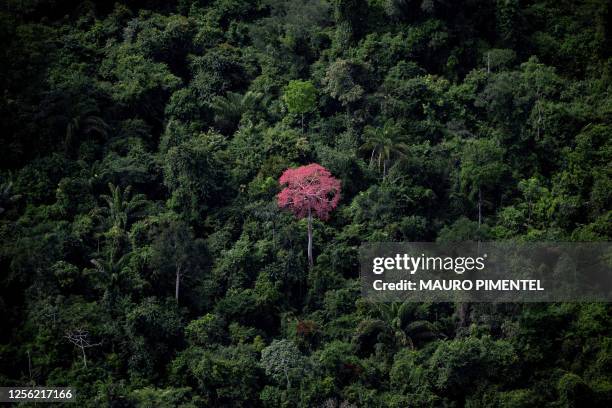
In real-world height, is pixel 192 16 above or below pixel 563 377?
above

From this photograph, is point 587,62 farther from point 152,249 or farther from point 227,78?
point 152,249

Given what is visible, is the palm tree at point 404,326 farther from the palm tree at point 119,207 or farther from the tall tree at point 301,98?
the tall tree at point 301,98

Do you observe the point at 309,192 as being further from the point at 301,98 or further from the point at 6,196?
the point at 6,196

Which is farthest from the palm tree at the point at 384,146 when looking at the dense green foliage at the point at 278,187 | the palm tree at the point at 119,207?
the palm tree at the point at 119,207

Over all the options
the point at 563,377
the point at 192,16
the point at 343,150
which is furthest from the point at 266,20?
the point at 563,377

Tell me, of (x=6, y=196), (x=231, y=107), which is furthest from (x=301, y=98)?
(x=6, y=196)

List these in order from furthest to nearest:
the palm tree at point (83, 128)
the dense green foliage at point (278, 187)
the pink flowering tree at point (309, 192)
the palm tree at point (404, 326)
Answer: the palm tree at point (83, 128), the pink flowering tree at point (309, 192), the palm tree at point (404, 326), the dense green foliage at point (278, 187)

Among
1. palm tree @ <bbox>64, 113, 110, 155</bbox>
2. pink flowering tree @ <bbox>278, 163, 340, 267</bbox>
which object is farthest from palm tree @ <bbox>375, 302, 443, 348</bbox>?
palm tree @ <bbox>64, 113, 110, 155</bbox>
